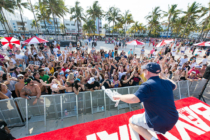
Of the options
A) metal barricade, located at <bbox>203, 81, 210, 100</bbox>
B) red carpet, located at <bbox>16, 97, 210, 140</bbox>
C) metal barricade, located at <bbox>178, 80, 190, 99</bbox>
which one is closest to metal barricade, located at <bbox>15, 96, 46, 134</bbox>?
red carpet, located at <bbox>16, 97, 210, 140</bbox>

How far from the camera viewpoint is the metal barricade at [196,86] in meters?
5.26

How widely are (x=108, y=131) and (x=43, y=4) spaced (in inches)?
1180

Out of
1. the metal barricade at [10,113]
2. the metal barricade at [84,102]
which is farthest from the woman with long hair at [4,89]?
the metal barricade at [84,102]

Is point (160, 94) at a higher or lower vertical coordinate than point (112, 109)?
higher

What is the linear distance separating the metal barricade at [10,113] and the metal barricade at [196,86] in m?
8.31

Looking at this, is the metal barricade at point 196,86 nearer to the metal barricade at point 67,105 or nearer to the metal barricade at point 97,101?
the metal barricade at point 97,101

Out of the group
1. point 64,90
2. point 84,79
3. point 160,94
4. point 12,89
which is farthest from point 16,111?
point 160,94

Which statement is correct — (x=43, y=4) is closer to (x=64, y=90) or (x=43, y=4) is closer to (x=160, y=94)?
(x=64, y=90)

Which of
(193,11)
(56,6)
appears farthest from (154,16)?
(56,6)

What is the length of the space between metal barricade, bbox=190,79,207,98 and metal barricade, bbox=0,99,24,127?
8.31 meters

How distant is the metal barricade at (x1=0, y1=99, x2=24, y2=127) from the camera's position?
11.1 feet

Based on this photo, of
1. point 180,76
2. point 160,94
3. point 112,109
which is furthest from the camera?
point 180,76

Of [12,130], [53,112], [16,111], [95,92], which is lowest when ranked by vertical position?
[12,130]

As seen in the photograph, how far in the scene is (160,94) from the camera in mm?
1685
